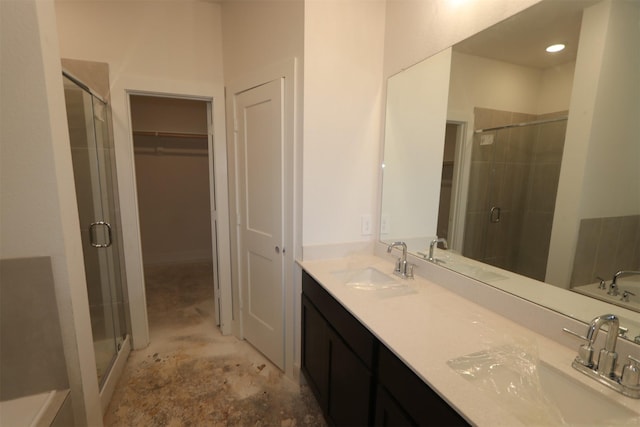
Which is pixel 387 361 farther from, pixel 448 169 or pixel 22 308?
pixel 22 308

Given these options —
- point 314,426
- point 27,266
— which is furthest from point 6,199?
point 314,426

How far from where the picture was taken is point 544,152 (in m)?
1.07

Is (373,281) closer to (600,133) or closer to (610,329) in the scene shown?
(610,329)

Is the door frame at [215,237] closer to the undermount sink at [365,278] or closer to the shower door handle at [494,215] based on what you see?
the undermount sink at [365,278]

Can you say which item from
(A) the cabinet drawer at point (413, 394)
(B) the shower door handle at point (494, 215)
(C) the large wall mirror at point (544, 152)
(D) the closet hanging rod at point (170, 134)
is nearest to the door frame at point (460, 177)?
(C) the large wall mirror at point (544, 152)

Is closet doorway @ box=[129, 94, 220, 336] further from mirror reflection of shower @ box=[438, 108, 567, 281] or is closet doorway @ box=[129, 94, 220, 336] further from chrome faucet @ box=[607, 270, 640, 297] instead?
chrome faucet @ box=[607, 270, 640, 297]

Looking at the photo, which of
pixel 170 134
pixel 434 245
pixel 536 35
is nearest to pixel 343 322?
pixel 434 245

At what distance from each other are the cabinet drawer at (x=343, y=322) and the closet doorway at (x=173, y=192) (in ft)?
7.41

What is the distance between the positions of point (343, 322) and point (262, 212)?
3.46 feet

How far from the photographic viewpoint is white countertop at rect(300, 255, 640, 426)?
70 centimetres

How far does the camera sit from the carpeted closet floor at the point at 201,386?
1.65m

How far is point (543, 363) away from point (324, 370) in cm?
101

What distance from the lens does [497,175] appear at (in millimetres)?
1293

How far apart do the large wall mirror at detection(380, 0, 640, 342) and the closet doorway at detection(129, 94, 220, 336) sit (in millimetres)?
2979
